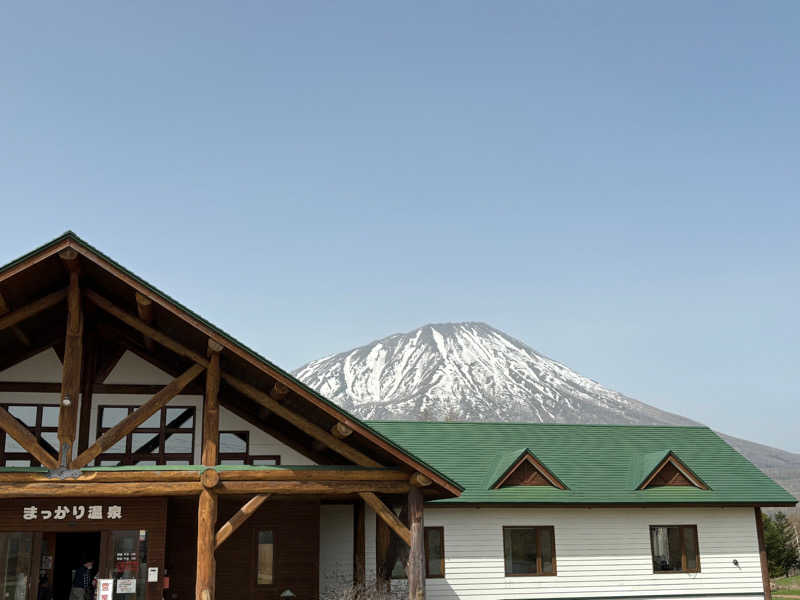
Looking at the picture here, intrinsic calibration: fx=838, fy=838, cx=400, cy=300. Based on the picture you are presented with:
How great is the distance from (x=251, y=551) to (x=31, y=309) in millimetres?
8303

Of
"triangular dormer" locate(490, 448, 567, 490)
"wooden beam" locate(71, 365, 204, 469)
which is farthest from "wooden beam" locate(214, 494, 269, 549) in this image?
"triangular dormer" locate(490, 448, 567, 490)

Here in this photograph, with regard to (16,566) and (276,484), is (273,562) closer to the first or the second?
(276,484)

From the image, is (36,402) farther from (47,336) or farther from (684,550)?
(684,550)

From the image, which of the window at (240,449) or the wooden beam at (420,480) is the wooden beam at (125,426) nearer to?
the window at (240,449)

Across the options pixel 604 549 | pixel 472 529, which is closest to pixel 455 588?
pixel 472 529

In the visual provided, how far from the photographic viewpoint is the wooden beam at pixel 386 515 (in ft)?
54.3

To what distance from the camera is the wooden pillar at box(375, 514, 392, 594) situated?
19.8m

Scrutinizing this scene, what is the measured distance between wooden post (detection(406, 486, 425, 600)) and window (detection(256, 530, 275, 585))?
517cm

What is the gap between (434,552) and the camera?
22219mm

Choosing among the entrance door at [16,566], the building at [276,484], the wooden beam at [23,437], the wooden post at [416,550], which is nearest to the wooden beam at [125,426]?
the building at [276,484]

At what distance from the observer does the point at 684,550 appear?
23484 millimetres

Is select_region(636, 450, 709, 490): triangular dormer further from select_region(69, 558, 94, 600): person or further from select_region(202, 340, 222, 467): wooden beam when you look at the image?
select_region(69, 558, 94, 600): person

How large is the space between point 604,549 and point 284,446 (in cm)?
954

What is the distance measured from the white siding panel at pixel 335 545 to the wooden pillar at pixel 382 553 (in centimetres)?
78
